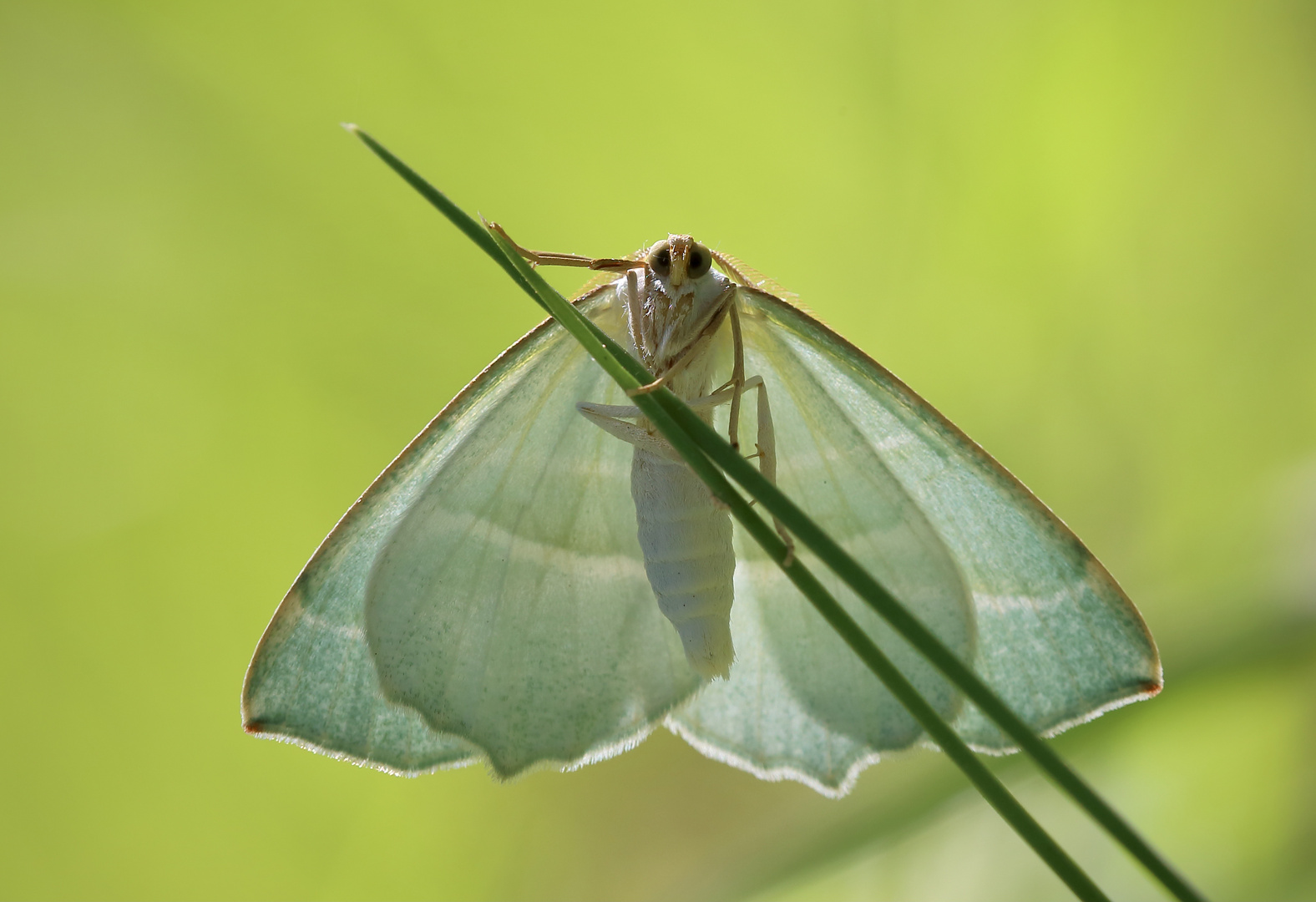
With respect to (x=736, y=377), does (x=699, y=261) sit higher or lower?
higher

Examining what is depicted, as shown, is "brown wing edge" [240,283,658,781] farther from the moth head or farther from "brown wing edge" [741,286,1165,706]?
"brown wing edge" [741,286,1165,706]

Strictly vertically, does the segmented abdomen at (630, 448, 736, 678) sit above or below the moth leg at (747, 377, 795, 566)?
below

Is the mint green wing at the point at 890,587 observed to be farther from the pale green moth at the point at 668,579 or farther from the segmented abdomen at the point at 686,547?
the segmented abdomen at the point at 686,547

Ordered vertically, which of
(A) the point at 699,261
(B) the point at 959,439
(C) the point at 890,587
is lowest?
(C) the point at 890,587

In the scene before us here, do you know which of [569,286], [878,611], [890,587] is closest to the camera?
[878,611]

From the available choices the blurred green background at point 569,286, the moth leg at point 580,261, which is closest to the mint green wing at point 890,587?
the moth leg at point 580,261

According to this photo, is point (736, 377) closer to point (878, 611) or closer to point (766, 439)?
point (766, 439)

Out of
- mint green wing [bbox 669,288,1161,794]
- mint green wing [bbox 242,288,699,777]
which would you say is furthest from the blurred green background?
mint green wing [bbox 242,288,699,777]

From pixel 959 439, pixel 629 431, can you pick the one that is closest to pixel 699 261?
pixel 629 431
